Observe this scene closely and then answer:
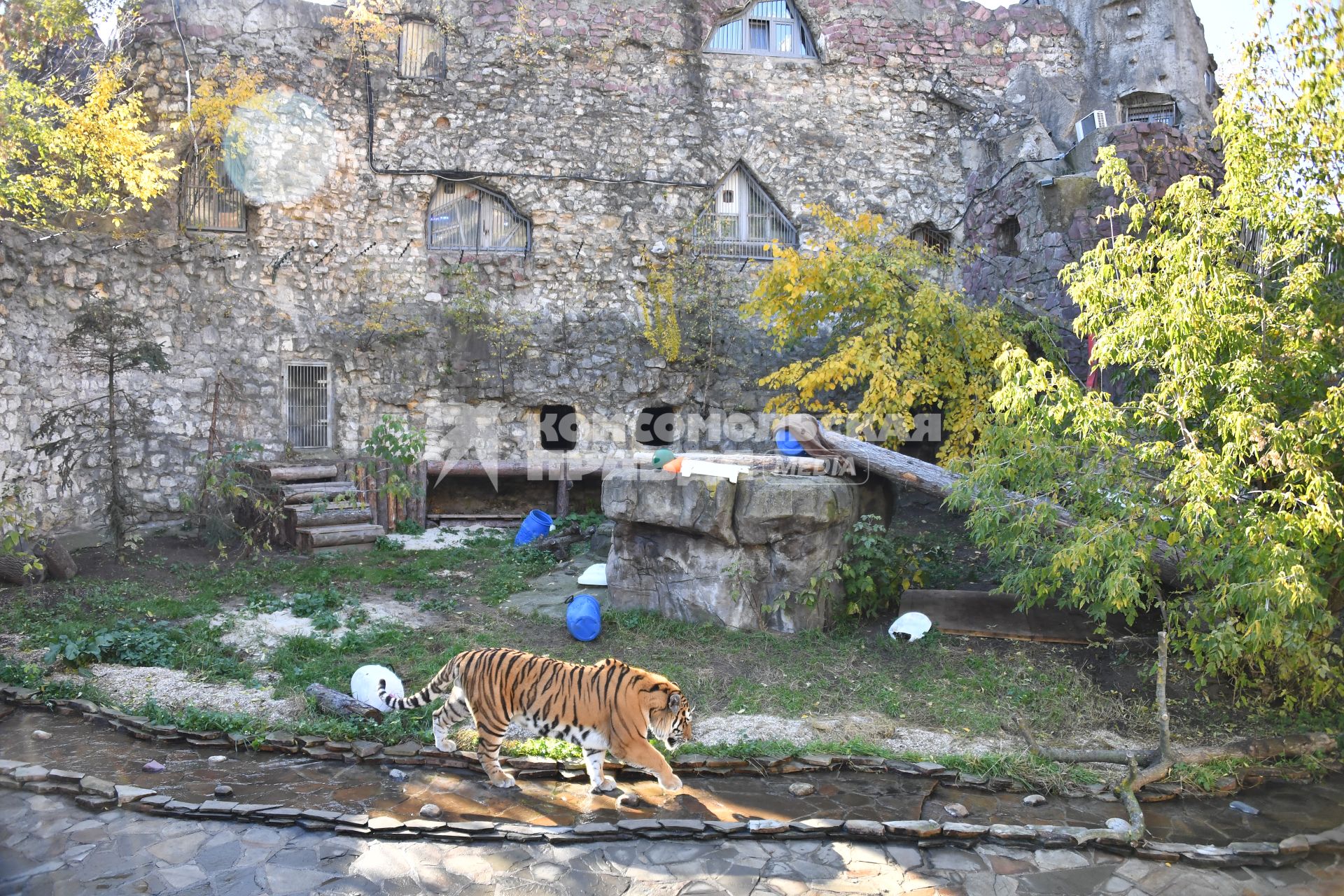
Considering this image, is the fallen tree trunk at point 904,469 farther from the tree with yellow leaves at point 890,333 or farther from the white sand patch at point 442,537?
the white sand patch at point 442,537

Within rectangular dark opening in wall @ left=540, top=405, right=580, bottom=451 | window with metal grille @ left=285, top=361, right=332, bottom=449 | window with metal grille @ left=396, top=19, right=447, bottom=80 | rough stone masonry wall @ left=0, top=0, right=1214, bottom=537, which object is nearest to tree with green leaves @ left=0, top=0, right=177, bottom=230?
rough stone masonry wall @ left=0, top=0, right=1214, bottom=537

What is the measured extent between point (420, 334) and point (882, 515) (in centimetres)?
776

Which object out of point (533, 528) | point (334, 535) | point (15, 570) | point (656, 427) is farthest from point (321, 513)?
point (656, 427)

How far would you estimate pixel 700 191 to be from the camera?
15531 mm

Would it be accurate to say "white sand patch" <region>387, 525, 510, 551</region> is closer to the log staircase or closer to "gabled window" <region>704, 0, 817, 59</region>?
the log staircase

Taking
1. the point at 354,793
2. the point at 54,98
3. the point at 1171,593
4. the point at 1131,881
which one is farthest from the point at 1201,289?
the point at 54,98

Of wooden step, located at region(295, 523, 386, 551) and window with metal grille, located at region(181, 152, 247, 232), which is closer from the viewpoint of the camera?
wooden step, located at region(295, 523, 386, 551)

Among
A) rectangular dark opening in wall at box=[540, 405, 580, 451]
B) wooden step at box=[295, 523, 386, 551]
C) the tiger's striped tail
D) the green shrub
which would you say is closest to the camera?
the tiger's striped tail

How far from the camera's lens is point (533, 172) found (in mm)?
14977

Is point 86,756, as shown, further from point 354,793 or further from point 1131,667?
point 1131,667

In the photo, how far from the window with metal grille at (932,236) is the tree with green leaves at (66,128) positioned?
11653 mm

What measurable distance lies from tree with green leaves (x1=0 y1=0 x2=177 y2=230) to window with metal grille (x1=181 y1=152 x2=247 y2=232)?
1.65 feet

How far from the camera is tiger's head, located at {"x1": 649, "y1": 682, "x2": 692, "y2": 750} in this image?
571 centimetres

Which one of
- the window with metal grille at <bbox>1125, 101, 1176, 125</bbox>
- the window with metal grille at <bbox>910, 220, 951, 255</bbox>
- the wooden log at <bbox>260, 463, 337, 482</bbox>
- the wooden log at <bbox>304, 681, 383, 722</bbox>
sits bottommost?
the wooden log at <bbox>304, 681, 383, 722</bbox>
